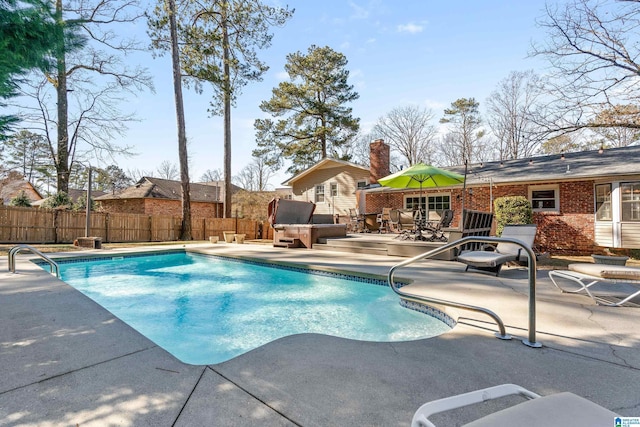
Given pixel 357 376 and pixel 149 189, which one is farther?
pixel 149 189

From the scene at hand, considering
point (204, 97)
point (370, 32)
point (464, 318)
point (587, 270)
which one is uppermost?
point (370, 32)

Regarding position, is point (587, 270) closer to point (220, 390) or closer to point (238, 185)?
point (220, 390)

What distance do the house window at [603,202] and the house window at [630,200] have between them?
13.7 inches

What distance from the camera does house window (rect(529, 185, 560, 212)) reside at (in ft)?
37.1

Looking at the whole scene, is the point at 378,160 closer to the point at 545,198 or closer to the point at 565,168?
the point at 545,198

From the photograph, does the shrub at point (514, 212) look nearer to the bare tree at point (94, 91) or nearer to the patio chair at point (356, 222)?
the patio chair at point (356, 222)

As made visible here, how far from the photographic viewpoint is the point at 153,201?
78.1 feet

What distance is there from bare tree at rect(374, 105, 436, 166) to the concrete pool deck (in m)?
25.7

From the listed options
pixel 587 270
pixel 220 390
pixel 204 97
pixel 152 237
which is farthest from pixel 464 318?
pixel 204 97

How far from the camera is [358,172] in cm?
1797

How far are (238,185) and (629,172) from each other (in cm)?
3618

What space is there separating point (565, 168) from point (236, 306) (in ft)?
42.5

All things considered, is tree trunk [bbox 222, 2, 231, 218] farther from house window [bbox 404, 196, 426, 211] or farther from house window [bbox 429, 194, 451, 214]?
A: house window [bbox 429, 194, 451, 214]

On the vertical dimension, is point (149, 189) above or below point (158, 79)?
below
